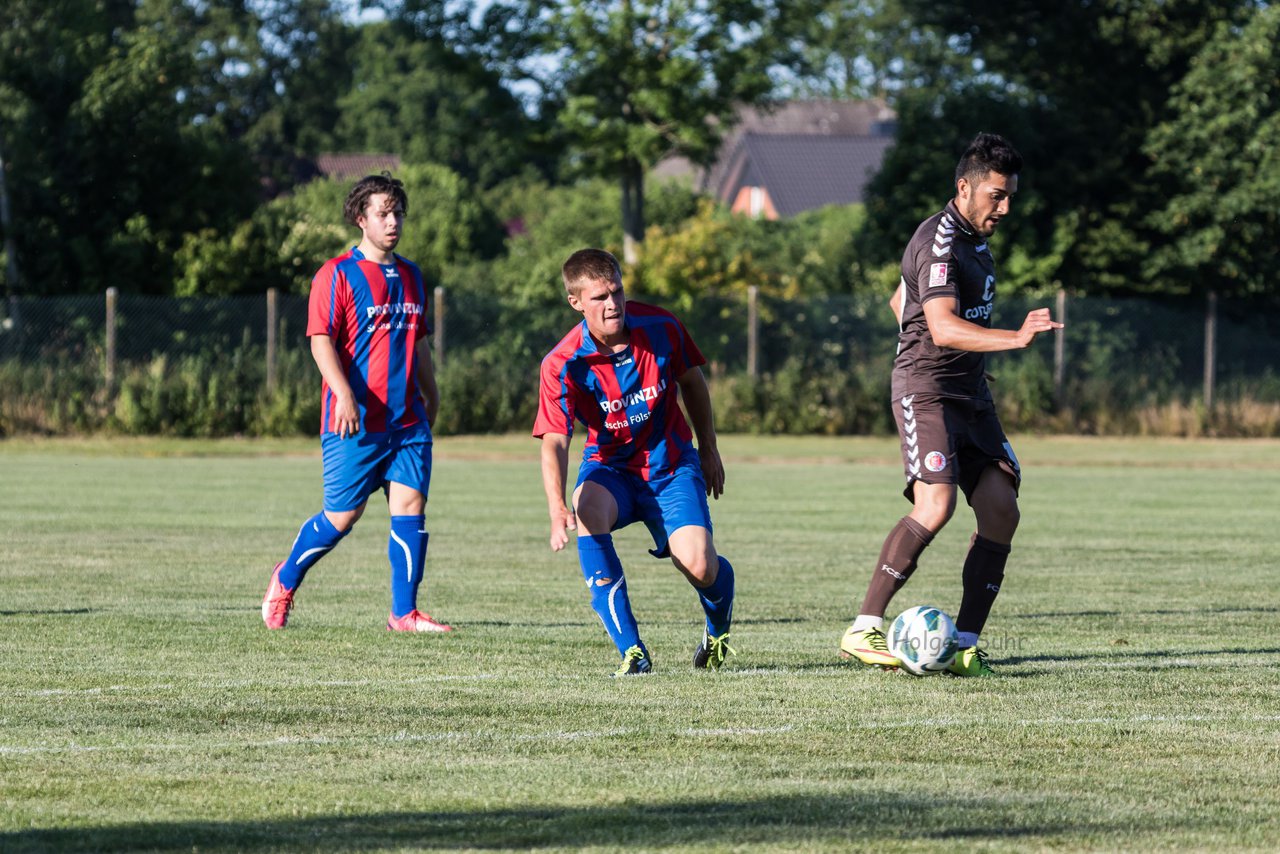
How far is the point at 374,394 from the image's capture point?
9.12m

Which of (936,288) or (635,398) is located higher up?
(936,288)

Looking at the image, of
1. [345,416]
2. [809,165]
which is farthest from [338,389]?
[809,165]

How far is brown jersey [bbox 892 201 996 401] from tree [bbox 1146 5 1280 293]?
29.3 meters

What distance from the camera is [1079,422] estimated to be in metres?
33.2

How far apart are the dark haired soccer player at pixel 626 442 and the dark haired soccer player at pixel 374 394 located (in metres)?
1.55

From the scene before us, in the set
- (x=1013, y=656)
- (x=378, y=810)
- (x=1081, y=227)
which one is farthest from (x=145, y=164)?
(x=378, y=810)

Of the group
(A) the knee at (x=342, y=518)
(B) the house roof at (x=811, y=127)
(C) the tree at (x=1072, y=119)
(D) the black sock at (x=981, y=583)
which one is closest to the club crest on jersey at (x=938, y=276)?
(D) the black sock at (x=981, y=583)

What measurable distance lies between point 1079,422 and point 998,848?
29406 mm

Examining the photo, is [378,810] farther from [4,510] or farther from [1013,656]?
[4,510]

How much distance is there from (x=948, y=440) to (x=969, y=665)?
0.90 meters

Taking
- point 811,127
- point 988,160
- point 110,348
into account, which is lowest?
point 110,348

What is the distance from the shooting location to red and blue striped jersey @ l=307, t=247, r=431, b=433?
29.7 ft

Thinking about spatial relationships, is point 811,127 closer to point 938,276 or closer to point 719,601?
point 938,276

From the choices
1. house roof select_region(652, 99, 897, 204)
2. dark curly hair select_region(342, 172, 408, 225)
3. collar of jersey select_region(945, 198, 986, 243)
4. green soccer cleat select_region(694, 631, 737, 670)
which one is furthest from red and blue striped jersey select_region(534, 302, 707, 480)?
house roof select_region(652, 99, 897, 204)
